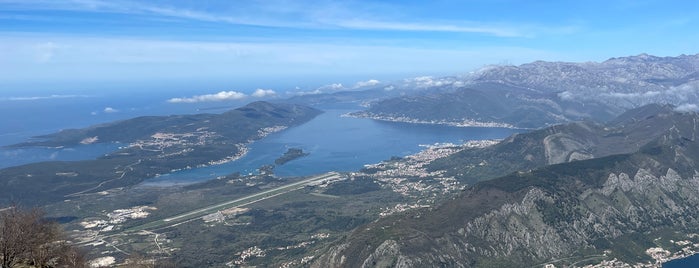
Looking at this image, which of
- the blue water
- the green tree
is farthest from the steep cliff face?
the green tree

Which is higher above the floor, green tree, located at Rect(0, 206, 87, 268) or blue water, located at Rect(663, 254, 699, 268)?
green tree, located at Rect(0, 206, 87, 268)

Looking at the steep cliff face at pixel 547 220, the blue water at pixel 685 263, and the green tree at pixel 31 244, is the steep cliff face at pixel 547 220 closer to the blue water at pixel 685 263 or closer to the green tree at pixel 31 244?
the blue water at pixel 685 263

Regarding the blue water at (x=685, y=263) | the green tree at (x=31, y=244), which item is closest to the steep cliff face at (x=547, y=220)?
the blue water at (x=685, y=263)

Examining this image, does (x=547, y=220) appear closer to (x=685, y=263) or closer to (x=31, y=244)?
(x=685, y=263)

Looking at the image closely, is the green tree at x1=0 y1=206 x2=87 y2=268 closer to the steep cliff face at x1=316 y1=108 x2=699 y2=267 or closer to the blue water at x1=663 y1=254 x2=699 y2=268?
the steep cliff face at x1=316 y1=108 x2=699 y2=267

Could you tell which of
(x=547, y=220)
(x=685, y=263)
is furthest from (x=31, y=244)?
(x=685, y=263)
